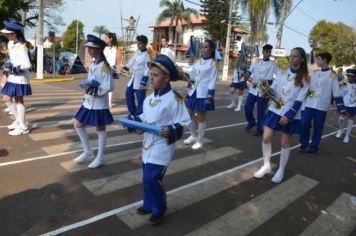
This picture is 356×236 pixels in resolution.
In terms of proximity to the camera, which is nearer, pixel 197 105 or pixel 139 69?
pixel 197 105

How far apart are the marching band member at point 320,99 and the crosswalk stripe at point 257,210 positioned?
199 centimetres

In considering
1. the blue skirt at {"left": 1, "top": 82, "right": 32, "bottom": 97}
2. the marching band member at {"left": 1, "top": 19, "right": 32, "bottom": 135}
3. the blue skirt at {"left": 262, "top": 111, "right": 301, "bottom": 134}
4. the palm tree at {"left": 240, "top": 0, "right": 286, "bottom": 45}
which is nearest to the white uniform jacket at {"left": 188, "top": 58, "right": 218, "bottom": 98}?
the blue skirt at {"left": 262, "top": 111, "right": 301, "bottom": 134}

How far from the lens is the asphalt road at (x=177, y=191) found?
12.7 ft

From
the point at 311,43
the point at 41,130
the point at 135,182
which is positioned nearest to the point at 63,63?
the point at 41,130

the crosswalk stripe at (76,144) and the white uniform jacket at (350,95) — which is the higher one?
the white uniform jacket at (350,95)

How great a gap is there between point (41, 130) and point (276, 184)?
16.7ft

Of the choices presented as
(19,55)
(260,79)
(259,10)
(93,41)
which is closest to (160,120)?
(93,41)

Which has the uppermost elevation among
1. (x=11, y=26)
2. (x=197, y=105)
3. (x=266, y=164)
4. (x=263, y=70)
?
(x=11, y=26)

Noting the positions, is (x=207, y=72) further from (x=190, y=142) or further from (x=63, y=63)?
(x=63, y=63)

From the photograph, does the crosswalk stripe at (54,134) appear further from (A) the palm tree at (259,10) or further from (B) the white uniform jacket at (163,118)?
(A) the palm tree at (259,10)

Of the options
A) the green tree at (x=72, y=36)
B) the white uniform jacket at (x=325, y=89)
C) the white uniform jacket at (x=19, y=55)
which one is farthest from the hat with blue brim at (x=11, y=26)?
the green tree at (x=72, y=36)

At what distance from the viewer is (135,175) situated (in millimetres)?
5285

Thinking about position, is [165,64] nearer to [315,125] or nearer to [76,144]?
[76,144]

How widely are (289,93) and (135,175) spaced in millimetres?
2797
